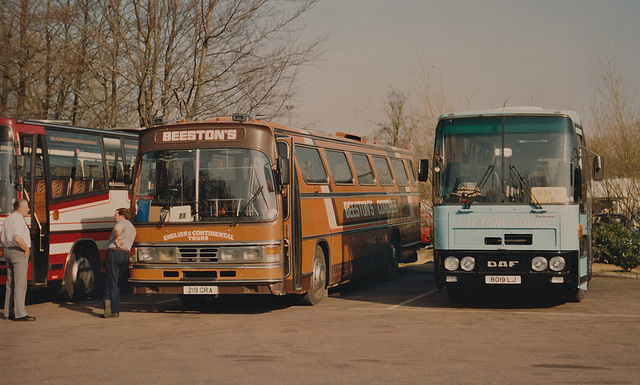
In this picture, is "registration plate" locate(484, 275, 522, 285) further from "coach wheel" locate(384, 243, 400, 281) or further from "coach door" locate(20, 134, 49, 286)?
"coach door" locate(20, 134, 49, 286)

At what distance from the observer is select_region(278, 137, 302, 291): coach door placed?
1405cm

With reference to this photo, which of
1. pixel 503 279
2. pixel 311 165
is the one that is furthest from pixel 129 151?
pixel 503 279

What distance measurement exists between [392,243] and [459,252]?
685 cm

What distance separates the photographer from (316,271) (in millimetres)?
15430

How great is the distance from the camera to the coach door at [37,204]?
1530cm

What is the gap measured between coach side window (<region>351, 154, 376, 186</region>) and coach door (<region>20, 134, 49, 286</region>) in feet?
20.8

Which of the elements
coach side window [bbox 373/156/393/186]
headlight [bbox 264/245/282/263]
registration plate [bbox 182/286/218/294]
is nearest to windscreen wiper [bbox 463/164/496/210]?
headlight [bbox 264/245/282/263]

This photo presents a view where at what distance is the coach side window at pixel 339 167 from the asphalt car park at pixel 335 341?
236 centimetres

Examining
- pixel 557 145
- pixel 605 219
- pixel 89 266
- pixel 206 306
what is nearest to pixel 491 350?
pixel 557 145

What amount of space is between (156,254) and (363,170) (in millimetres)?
6406

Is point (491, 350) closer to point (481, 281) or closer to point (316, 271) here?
point (481, 281)

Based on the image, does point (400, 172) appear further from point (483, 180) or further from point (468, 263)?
point (468, 263)

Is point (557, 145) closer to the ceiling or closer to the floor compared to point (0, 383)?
closer to the ceiling

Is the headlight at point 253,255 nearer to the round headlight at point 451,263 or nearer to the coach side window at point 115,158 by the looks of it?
the round headlight at point 451,263
